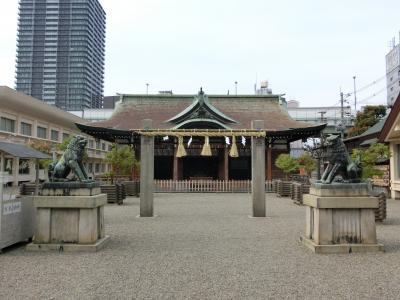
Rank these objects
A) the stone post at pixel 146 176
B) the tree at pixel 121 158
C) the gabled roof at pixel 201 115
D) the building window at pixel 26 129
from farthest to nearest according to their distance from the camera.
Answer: the building window at pixel 26 129 < the gabled roof at pixel 201 115 < the tree at pixel 121 158 < the stone post at pixel 146 176

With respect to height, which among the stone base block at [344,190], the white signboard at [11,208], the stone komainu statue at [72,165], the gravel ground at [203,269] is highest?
the stone komainu statue at [72,165]

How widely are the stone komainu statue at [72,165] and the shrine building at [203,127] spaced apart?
55.5 ft

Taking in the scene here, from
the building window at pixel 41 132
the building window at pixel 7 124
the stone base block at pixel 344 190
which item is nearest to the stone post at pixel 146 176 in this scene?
the stone base block at pixel 344 190

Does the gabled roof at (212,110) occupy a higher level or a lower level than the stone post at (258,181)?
higher

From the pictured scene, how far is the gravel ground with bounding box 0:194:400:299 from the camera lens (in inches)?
191

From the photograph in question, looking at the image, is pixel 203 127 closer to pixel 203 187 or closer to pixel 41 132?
pixel 203 187

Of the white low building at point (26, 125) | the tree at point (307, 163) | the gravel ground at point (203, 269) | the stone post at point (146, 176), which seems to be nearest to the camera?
the gravel ground at point (203, 269)

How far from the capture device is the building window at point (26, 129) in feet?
107

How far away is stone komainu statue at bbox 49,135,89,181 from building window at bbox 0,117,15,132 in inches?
969

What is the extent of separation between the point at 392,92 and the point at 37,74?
8522cm

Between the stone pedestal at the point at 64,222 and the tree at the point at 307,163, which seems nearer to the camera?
the stone pedestal at the point at 64,222

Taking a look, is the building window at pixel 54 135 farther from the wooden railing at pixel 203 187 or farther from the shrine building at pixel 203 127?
the wooden railing at pixel 203 187

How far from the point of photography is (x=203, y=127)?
92.0ft

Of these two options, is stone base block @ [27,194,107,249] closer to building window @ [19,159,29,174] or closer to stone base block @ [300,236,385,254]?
stone base block @ [300,236,385,254]
